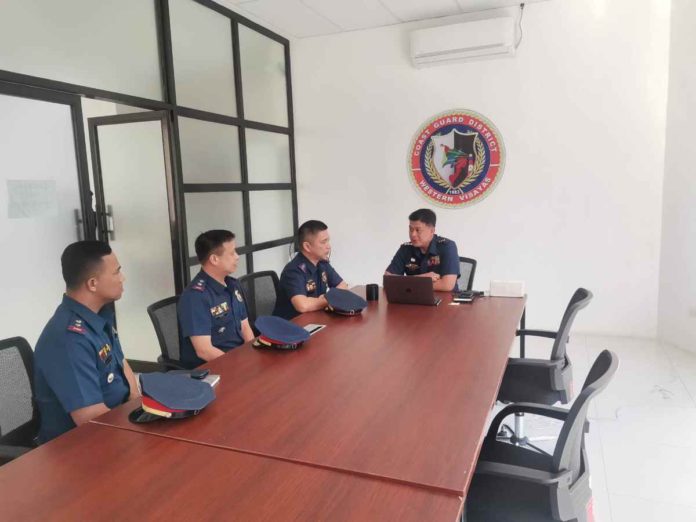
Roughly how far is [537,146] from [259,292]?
294 centimetres

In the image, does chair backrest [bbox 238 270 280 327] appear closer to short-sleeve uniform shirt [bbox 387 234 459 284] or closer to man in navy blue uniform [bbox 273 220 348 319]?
man in navy blue uniform [bbox 273 220 348 319]

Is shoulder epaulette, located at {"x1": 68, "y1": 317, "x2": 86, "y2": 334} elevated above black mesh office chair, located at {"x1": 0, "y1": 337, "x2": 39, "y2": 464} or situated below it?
above

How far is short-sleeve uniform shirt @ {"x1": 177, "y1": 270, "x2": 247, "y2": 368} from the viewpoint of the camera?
2295 millimetres

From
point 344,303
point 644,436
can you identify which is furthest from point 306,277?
point 644,436

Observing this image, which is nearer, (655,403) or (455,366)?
(455,366)

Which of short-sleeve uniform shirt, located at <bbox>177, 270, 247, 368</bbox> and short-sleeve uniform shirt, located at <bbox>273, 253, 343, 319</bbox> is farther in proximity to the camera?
short-sleeve uniform shirt, located at <bbox>273, 253, 343, 319</bbox>

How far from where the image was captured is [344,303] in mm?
2689

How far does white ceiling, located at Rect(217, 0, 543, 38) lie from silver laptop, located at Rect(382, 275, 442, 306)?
267 cm

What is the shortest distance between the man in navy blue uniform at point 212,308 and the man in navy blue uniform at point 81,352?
1.40 ft

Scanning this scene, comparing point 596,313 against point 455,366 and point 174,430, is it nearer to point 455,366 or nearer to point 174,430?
point 455,366

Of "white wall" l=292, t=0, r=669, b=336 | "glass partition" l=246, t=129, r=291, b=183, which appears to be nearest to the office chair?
"white wall" l=292, t=0, r=669, b=336

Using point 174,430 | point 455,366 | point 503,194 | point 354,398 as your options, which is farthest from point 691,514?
point 503,194

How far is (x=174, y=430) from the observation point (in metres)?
1.39

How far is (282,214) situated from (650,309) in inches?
140
